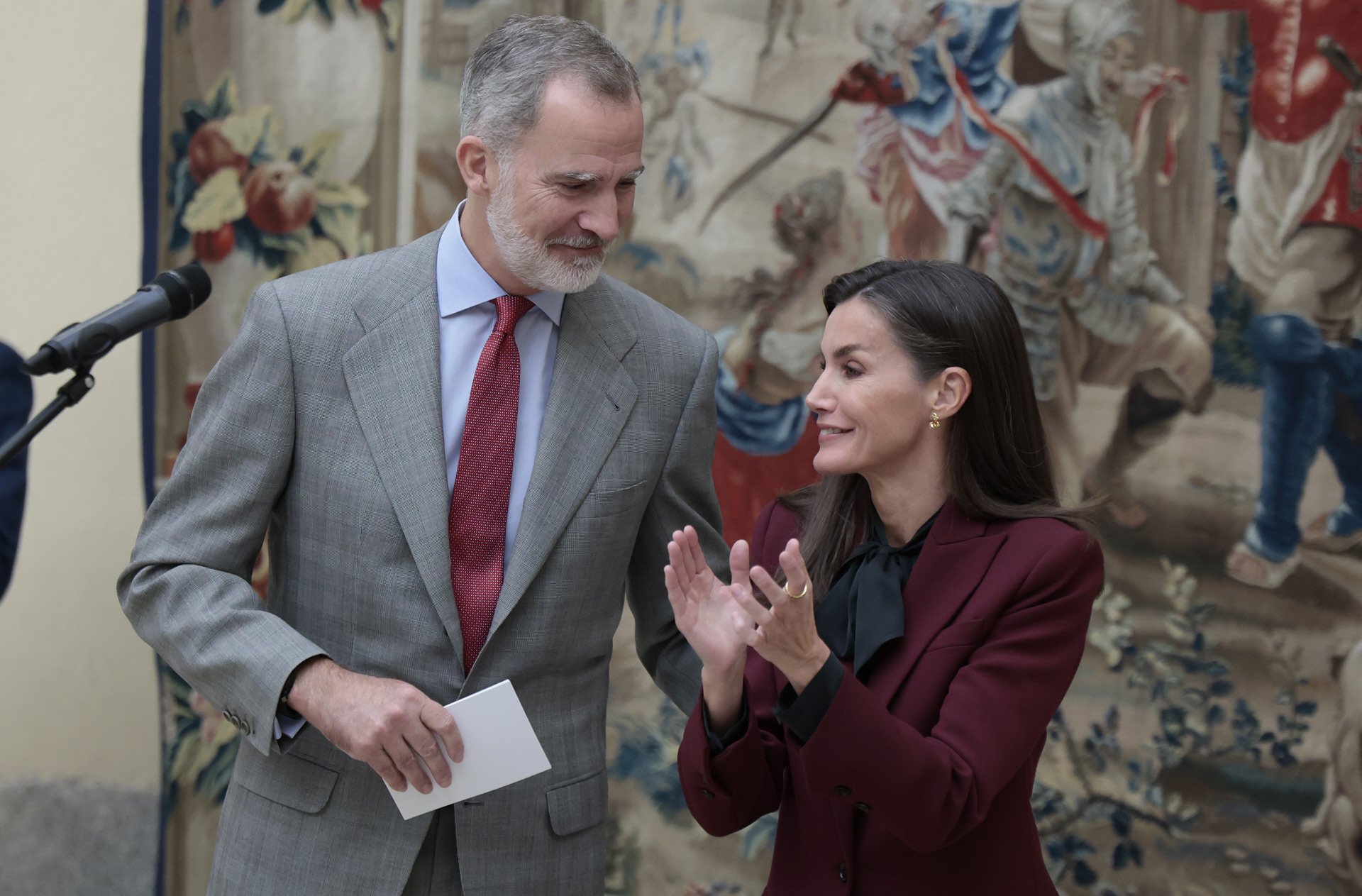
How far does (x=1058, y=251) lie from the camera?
3.86 m

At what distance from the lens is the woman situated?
1.98 m

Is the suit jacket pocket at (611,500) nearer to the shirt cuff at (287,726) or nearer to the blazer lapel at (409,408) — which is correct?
the blazer lapel at (409,408)

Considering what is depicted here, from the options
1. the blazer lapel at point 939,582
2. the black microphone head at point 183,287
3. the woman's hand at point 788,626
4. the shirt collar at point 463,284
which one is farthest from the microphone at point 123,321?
the blazer lapel at point 939,582

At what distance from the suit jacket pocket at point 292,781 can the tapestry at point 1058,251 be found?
207 centimetres

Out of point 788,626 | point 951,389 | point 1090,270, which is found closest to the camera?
point 788,626

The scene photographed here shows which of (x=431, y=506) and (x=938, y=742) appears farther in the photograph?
(x=431, y=506)

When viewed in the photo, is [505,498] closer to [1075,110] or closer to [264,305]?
[264,305]

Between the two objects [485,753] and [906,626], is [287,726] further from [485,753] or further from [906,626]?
[906,626]

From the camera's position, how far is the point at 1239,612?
368 cm

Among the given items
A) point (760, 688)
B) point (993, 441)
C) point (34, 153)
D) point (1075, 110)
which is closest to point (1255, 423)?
point (1075, 110)

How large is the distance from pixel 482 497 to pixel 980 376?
89 centimetres

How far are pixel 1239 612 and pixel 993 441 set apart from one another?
1775 millimetres

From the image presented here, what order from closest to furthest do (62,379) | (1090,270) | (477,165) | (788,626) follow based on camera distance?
(788,626) → (477,165) → (1090,270) → (62,379)

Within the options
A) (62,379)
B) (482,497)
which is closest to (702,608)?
(482,497)
